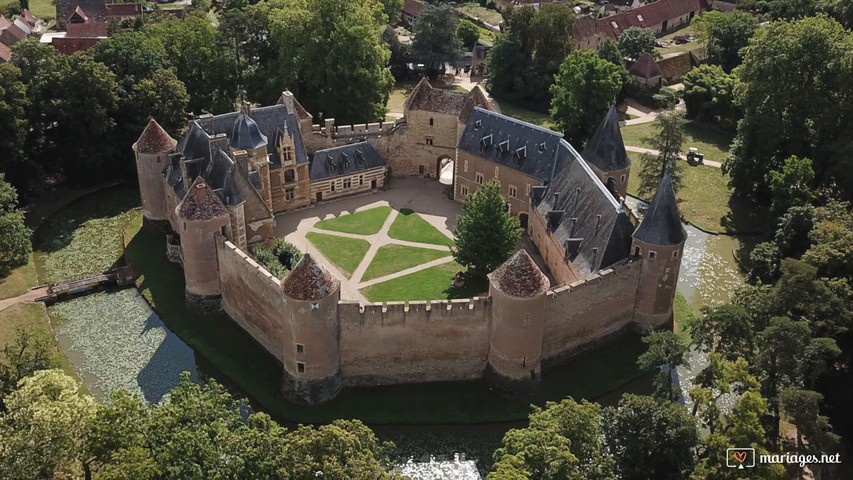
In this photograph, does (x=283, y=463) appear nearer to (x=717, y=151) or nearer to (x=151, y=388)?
(x=151, y=388)

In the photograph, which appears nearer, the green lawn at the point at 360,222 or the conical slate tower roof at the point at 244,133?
the conical slate tower roof at the point at 244,133

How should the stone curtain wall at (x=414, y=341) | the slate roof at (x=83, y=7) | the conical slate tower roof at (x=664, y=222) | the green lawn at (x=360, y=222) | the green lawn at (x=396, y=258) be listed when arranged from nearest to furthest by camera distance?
1. the stone curtain wall at (x=414, y=341)
2. the conical slate tower roof at (x=664, y=222)
3. the green lawn at (x=396, y=258)
4. the green lawn at (x=360, y=222)
5. the slate roof at (x=83, y=7)

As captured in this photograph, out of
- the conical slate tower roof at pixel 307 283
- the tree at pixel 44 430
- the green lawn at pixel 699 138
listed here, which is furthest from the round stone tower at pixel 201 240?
the green lawn at pixel 699 138

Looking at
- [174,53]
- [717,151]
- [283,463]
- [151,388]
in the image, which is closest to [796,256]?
[717,151]

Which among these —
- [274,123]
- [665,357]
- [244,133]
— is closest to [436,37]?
[274,123]

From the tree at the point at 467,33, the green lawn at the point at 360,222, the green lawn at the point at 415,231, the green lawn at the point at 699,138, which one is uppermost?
the tree at the point at 467,33

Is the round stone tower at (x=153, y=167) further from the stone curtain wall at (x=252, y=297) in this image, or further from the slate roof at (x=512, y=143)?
the slate roof at (x=512, y=143)

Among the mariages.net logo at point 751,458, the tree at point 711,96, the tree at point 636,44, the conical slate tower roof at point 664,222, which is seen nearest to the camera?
the mariages.net logo at point 751,458
